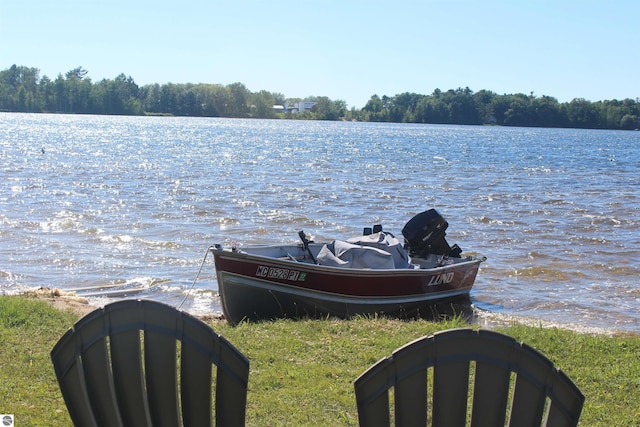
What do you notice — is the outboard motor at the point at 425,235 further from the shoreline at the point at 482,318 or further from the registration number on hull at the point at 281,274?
the registration number on hull at the point at 281,274

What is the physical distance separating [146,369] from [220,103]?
177 m

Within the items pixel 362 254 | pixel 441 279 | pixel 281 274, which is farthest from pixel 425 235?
pixel 281 274

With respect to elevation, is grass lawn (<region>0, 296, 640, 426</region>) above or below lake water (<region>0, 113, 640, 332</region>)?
above

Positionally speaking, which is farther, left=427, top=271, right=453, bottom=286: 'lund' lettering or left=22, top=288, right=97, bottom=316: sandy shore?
left=427, top=271, right=453, bottom=286: 'lund' lettering

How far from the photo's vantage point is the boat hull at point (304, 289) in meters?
11.0

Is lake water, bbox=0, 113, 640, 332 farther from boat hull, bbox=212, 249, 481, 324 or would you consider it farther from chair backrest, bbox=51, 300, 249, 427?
chair backrest, bbox=51, 300, 249, 427

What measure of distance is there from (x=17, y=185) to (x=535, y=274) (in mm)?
22974

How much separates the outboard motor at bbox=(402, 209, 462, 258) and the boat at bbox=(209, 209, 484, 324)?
544 mm

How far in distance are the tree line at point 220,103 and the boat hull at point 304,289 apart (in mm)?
166284

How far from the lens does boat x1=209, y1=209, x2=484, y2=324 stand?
11.0 metres

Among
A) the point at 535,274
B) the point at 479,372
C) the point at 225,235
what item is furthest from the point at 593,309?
the point at 479,372

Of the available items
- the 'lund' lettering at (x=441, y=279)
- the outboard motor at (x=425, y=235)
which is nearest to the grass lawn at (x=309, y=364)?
the 'lund' lettering at (x=441, y=279)

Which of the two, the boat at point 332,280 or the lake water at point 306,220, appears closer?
the boat at point 332,280

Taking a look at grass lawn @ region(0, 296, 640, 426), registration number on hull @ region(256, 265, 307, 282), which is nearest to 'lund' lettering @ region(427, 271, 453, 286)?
registration number on hull @ region(256, 265, 307, 282)
